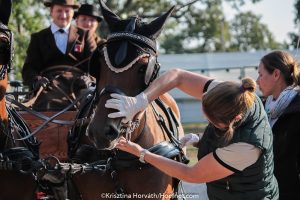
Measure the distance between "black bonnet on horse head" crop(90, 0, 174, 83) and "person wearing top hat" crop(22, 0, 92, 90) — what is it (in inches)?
88.6

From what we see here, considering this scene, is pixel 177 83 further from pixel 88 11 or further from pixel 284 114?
pixel 88 11

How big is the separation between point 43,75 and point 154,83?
2.80 metres

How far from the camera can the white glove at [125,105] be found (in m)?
3.24

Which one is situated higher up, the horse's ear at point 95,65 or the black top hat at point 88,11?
the black top hat at point 88,11

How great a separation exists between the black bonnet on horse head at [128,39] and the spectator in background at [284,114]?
0.83 m

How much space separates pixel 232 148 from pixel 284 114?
1044 mm

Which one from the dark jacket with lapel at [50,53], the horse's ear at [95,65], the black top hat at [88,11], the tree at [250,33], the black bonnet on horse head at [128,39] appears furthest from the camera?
the tree at [250,33]

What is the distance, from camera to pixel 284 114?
150 inches

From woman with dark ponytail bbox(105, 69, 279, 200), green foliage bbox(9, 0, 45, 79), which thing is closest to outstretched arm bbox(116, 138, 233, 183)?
woman with dark ponytail bbox(105, 69, 279, 200)

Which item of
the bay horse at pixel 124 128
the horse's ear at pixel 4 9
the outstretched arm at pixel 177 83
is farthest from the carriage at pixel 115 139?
the horse's ear at pixel 4 9

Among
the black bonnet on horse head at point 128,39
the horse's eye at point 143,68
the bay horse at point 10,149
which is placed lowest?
the bay horse at point 10,149

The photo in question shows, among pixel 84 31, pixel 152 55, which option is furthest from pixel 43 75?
pixel 152 55

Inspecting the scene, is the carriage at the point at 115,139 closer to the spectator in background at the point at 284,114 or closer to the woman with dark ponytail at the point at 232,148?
the woman with dark ponytail at the point at 232,148

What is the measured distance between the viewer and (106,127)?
10.6ft
